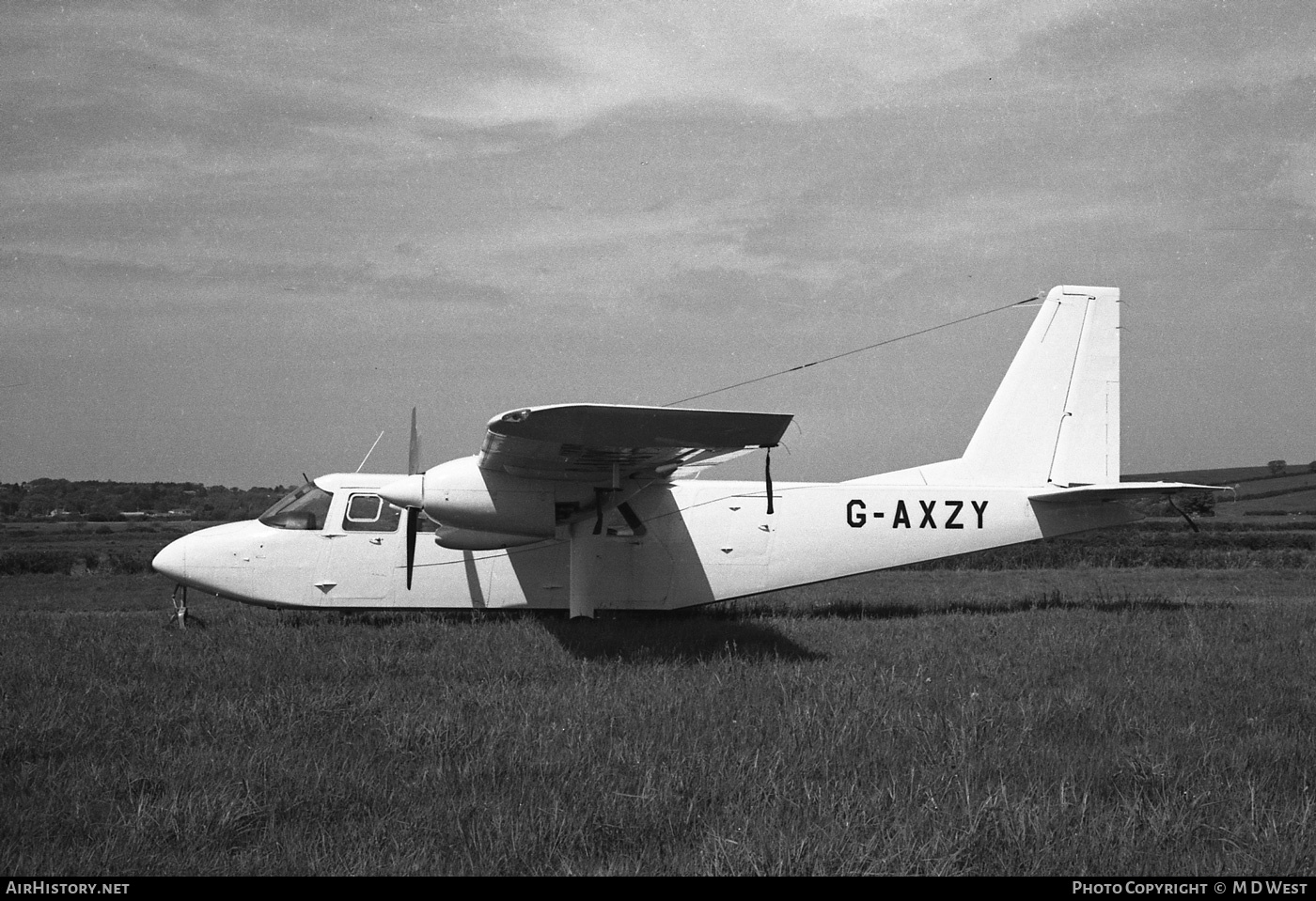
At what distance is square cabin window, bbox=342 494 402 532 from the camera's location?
12352 millimetres

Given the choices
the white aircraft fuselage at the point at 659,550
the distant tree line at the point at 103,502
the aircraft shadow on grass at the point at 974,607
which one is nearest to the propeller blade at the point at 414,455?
the white aircraft fuselage at the point at 659,550

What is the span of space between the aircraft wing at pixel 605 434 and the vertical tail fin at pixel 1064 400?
5418 mm

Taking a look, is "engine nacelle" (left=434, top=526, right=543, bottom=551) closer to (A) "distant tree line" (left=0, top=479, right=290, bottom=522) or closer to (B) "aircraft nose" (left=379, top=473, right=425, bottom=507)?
(B) "aircraft nose" (left=379, top=473, right=425, bottom=507)

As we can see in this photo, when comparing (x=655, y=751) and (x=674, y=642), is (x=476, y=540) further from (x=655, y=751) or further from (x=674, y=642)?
(x=655, y=751)

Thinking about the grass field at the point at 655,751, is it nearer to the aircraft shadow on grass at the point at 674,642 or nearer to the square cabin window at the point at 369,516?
the aircraft shadow on grass at the point at 674,642

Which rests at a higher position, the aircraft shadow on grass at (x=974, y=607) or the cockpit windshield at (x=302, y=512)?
the cockpit windshield at (x=302, y=512)

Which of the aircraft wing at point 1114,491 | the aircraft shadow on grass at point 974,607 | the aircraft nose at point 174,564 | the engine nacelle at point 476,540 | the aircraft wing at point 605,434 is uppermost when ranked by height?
the aircraft wing at point 605,434

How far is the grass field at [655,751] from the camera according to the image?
445 cm

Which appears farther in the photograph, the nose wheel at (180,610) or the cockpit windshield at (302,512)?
the cockpit windshield at (302,512)

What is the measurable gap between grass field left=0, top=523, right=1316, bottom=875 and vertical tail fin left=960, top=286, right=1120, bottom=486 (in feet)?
9.10

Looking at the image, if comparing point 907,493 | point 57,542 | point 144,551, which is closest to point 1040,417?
point 907,493

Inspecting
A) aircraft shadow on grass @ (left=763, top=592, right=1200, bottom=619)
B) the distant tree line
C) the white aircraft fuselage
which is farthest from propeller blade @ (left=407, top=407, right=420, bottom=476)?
the distant tree line

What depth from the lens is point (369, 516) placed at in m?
12.4
